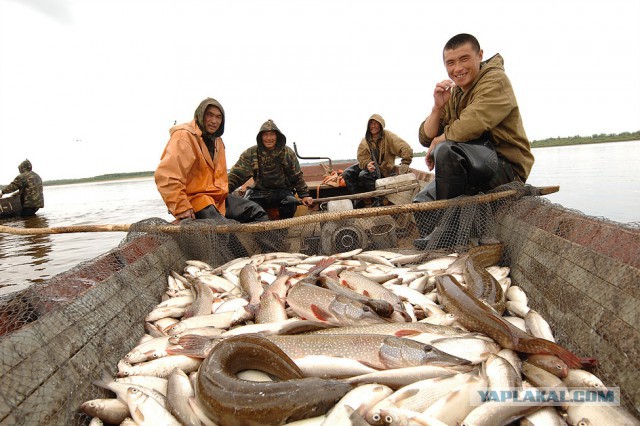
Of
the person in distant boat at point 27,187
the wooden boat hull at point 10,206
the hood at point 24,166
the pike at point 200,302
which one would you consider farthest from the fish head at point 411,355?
the hood at point 24,166

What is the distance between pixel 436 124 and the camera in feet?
17.4

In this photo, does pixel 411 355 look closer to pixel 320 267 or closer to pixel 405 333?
pixel 405 333

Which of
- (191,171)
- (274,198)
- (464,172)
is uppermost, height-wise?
(191,171)

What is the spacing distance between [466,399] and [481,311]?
0.85 meters

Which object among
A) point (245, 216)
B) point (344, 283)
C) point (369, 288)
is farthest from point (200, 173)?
point (369, 288)

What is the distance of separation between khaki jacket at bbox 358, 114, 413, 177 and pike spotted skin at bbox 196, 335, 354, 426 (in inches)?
303

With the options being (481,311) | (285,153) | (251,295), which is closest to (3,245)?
(285,153)

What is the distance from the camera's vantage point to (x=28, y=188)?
61.6 ft

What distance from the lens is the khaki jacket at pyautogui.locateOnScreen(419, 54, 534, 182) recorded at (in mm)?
4258

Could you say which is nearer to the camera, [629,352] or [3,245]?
[629,352]

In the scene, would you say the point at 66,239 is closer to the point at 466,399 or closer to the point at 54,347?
the point at 54,347

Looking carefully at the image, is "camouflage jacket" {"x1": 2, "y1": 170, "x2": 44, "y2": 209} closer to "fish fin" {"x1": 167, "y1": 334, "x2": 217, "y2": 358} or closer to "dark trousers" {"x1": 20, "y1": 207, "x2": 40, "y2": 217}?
"dark trousers" {"x1": 20, "y1": 207, "x2": 40, "y2": 217}

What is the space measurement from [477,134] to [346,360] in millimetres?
3119

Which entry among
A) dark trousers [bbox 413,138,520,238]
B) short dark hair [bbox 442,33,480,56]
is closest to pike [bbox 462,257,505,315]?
dark trousers [bbox 413,138,520,238]
